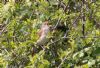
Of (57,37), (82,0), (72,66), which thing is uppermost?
(82,0)

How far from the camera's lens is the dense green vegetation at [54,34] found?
3.72 meters

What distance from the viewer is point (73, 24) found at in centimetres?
411

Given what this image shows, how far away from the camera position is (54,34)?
396 centimetres

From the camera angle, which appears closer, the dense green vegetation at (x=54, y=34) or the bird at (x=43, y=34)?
the dense green vegetation at (x=54, y=34)

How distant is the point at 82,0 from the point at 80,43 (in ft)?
2.17

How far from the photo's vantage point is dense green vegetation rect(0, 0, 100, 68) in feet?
12.2

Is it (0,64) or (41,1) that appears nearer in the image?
(0,64)

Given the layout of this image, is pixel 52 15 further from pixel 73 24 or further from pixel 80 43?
pixel 80 43

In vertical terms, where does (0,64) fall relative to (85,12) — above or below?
below

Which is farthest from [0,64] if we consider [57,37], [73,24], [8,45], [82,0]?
[82,0]

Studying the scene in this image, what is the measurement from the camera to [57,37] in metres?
3.97

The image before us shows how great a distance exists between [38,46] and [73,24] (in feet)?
1.56

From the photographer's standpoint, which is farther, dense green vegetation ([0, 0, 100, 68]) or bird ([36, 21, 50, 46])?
bird ([36, 21, 50, 46])

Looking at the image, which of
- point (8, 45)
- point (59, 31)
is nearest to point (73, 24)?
point (59, 31)
